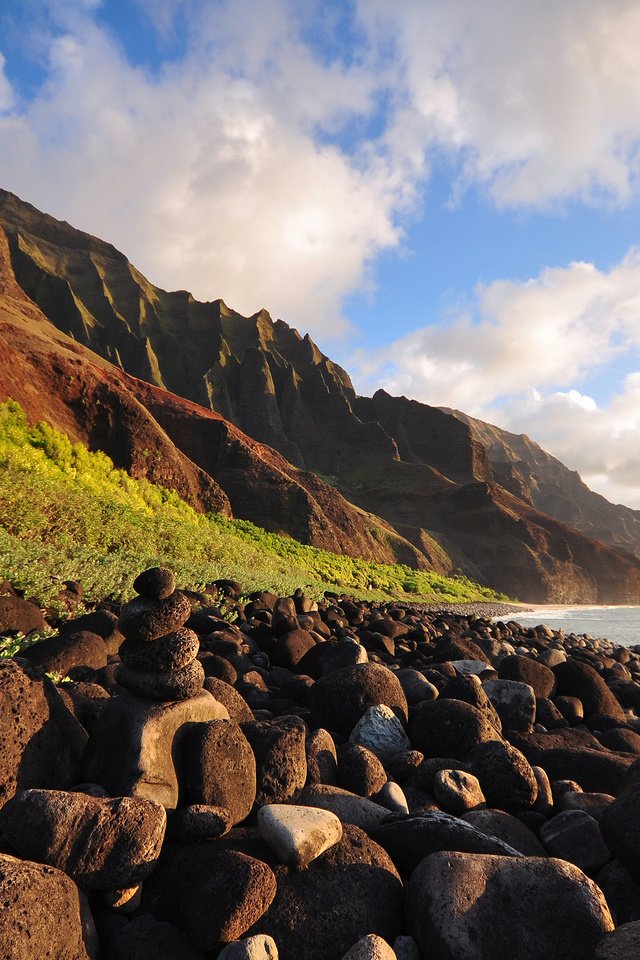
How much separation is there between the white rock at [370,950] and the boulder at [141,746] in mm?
1114

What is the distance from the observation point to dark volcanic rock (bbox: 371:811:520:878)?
286 cm

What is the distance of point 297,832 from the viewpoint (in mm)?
2611

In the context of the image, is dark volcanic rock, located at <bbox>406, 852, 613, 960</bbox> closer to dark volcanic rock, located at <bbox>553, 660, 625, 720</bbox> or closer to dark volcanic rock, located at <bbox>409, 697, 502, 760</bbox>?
dark volcanic rock, located at <bbox>409, 697, 502, 760</bbox>

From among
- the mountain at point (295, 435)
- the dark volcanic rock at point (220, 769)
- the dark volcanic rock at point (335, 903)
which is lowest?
the dark volcanic rock at point (335, 903)

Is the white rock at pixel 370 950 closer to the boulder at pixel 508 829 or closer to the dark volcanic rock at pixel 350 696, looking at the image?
the boulder at pixel 508 829

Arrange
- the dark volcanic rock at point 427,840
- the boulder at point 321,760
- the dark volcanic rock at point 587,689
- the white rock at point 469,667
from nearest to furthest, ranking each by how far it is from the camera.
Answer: the dark volcanic rock at point 427,840
the boulder at point 321,760
the dark volcanic rock at point 587,689
the white rock at point 469,667

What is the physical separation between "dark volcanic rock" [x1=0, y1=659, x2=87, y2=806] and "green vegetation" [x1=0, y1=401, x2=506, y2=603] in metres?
5.36

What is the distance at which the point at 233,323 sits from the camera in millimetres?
103875

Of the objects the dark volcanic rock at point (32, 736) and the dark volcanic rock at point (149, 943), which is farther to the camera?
the dark volcanic rock at point (32, 736)

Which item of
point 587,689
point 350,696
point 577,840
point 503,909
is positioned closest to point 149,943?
point 503,909

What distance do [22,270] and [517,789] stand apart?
90.0m

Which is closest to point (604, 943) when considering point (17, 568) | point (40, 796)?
point (40, 796)

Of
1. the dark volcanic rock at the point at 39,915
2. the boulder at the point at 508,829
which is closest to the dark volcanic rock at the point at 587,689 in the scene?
the boulder at the point at 508,829

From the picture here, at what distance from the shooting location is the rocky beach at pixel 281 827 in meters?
2.26
